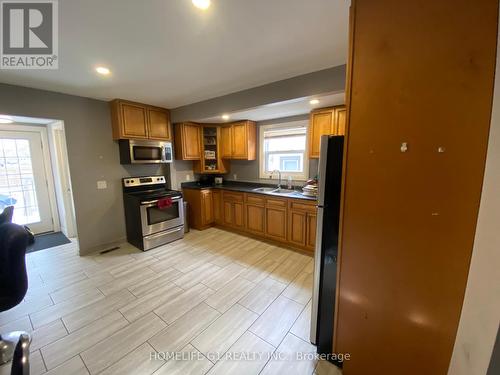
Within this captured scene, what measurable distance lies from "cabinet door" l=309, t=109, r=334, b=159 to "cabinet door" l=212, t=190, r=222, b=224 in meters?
2.01

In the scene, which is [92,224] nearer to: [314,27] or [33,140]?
[33,140]

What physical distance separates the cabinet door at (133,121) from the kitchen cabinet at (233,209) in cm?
184

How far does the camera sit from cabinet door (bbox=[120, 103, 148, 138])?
3.25 metres

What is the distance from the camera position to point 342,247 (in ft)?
4.17

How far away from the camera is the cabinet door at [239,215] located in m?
3.80

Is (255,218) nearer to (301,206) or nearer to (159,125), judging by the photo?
(301,206)

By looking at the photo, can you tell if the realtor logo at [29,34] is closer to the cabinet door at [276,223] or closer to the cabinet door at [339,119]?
the cabinet door at [339,119]

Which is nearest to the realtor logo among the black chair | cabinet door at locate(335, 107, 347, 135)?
the black chair

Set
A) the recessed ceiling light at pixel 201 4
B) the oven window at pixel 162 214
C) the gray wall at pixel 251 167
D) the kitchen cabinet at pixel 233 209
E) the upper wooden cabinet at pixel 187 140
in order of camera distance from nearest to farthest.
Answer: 1. the recessed ceiling light at pixel 201 4
2. the oven window at pixel 162 214
3. the gray wall at pixel 251 167
4. the kitchen cabinet at pixel 233 209
5. the upper wooden cabinet at pixel 187 140

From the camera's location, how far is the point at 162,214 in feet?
11.4

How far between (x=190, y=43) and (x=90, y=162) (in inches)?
105

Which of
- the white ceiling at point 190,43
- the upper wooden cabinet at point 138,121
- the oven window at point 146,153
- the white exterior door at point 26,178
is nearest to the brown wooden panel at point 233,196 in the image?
the oven window at point 146,153

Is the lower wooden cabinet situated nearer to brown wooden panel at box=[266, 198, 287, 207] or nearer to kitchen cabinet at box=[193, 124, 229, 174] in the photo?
brown wooden panel at box=[266, 198, 287, 207]

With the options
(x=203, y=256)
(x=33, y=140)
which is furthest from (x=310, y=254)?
(x=33, y=140)
